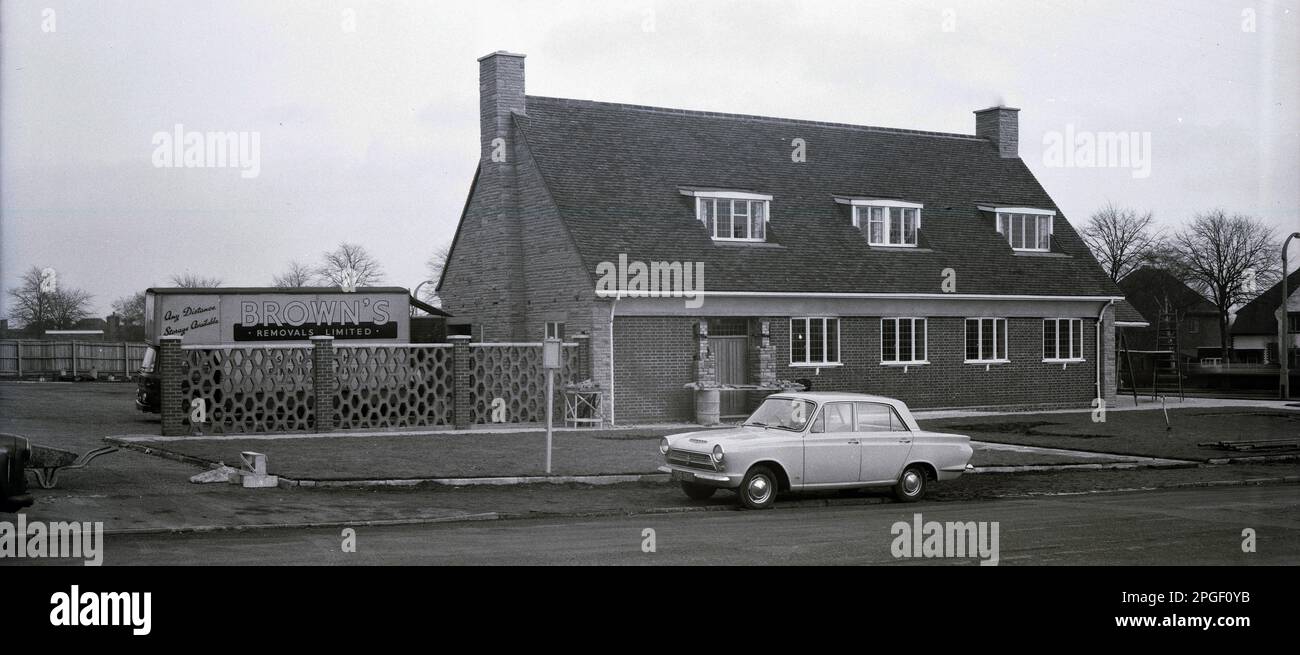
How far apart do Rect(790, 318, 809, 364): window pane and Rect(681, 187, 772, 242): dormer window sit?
8.36 ft

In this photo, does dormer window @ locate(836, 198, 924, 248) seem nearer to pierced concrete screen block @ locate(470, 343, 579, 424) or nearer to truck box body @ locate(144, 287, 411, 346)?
pierced concrete screen block @ locate(470, 343, 579, 424)

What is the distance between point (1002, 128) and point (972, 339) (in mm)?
9585

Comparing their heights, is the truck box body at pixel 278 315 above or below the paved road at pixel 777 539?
above

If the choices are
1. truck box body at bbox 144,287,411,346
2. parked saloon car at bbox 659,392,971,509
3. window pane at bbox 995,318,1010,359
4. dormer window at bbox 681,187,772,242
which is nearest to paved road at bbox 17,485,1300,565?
parked saloon car at bbox 659,392,971,509

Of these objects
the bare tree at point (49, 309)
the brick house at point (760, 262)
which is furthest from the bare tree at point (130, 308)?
the brick house at point (760, 262)

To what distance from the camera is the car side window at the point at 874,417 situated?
17000 mm

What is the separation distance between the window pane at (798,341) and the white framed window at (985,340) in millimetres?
5583

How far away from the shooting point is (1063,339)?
3734cm

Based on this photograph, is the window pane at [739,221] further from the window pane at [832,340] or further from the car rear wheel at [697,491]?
the car rear wheel at [697,491]

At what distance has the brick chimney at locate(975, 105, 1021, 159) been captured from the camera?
41.4 metres

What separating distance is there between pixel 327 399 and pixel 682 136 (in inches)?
532

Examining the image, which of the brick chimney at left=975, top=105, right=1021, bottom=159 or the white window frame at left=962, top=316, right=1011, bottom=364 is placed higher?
the brick chimney at left=975, top=105, right=1021, bottom=159

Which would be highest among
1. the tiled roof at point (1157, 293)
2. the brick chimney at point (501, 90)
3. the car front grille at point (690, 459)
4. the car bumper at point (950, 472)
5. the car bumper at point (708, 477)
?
the brick chimney at point (501, 90)
